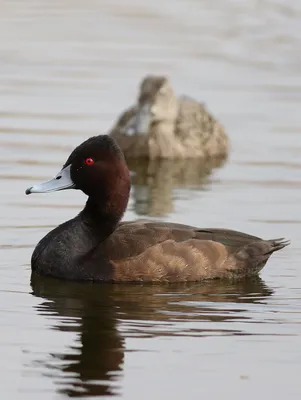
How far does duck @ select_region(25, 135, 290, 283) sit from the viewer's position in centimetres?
1210

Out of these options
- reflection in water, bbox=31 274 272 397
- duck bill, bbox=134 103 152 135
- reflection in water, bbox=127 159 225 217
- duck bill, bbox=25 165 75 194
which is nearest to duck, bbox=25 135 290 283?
duck bill, bbox=25 165 75 194

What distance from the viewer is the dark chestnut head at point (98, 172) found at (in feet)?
40.7

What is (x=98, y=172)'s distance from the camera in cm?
1245

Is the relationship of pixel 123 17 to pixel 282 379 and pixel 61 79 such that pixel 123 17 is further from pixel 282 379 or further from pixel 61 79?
pixel 282 379

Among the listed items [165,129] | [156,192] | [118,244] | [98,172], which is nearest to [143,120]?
[165,129]

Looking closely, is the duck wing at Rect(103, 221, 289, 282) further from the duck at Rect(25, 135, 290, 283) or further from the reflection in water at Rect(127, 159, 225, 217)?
the reflection in water at Rect(127, 159, 225, 217)

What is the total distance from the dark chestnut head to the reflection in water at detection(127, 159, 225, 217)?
232 cm

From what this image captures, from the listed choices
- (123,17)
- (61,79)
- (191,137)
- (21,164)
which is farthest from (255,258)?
(123,17)

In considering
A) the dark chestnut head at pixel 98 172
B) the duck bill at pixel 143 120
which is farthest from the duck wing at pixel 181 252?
the duck bill at pixel 143 120

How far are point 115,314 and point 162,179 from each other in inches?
259

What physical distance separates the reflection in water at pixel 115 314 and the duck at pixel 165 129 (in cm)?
667

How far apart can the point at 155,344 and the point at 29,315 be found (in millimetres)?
1259

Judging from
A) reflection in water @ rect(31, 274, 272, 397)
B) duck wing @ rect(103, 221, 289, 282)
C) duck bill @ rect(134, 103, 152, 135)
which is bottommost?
reflection in water @ rect(31, 274, 272, 397)

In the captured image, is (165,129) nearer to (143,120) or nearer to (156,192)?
(143,120)
